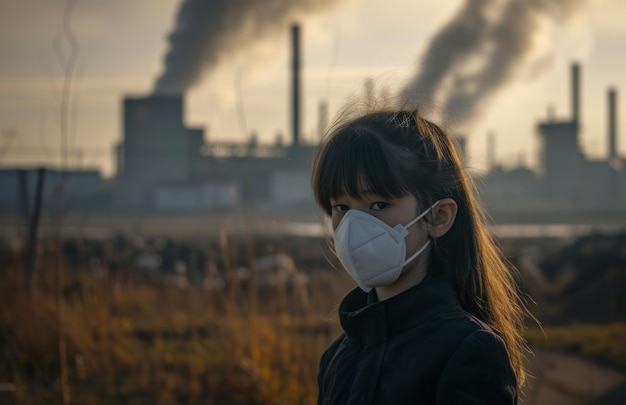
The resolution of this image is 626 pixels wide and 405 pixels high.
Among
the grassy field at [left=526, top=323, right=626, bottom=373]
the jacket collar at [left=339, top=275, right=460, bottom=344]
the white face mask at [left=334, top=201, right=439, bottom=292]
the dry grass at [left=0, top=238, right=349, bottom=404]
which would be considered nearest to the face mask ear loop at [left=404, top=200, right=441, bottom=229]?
the white face mask at [left=334, top=201, right=439, bottom=292]

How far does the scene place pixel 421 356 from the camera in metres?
1.58

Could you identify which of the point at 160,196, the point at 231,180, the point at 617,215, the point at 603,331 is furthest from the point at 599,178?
the point at 603,331

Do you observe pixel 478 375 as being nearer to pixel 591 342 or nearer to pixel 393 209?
pixel 393 209

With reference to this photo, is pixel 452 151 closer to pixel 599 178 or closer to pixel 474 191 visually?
pixel 474 191

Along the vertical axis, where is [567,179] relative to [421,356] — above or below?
below

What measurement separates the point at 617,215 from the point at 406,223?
152ft

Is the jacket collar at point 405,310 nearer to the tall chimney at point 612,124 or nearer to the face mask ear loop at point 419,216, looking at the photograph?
the face mask ear loop at point 419,216

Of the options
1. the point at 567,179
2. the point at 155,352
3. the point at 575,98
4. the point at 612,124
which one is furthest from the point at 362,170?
the point at 612,124

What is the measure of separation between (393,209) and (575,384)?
407 centimetres

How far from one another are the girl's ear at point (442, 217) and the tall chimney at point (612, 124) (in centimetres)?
5892

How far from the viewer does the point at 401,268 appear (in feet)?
5.76

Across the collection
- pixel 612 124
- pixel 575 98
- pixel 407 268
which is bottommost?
pixel 407 268

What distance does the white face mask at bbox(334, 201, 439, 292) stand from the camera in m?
1.71

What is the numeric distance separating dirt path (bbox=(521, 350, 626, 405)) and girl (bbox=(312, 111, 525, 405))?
2.66 metres
